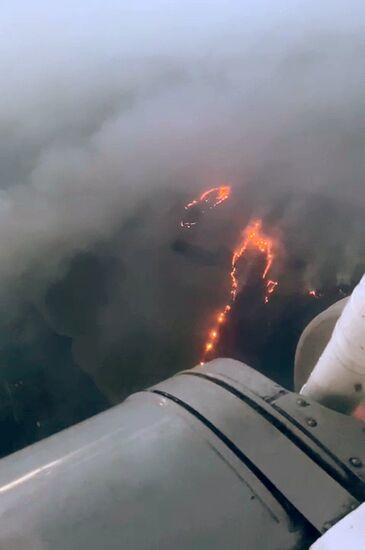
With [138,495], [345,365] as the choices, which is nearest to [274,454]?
[138,495]

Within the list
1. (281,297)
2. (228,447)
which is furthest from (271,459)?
(281,297)

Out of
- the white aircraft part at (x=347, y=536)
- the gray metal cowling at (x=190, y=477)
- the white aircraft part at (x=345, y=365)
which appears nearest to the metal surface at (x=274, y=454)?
the gray metal cowling at (x=190, y=477)

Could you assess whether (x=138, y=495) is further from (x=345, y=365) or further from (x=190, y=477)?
(x=345, y=365)

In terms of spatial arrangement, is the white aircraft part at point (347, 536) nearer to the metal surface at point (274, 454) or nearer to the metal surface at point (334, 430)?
the metal surface at point (274, 454)

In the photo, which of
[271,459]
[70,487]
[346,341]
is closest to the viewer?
[70,487]

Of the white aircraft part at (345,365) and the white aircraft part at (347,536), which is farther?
the white aircraft part at (345,365)

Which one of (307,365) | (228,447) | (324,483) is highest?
(228,447)

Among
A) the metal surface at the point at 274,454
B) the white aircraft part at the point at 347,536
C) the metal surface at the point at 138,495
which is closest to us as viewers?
the white aircraft part at the point at 347,536

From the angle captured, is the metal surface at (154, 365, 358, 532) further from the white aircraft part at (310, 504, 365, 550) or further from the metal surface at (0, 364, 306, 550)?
the white aircraft part at (310, 504, 365, 550)

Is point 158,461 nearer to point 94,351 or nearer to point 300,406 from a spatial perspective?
point 300,406
